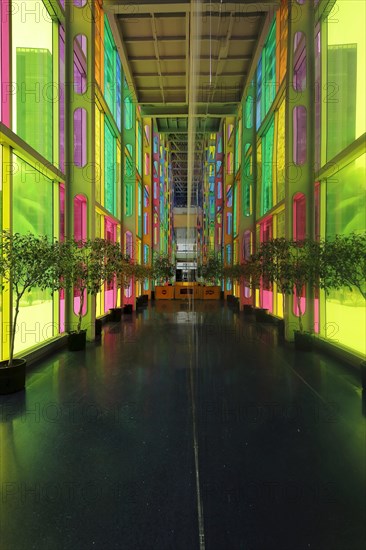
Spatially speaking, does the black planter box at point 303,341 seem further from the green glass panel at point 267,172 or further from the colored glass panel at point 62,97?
the colored glass panel at point 62,97

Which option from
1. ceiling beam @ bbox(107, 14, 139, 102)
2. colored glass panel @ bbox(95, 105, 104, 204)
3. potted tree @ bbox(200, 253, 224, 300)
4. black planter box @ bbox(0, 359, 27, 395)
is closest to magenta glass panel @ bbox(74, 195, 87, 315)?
colored glass panel @ bbox(95, 105, 104, 204)

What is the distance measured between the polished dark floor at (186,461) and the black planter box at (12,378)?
5.8 inches

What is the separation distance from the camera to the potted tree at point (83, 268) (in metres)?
4.20

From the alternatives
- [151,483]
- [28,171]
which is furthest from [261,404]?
[28,171]

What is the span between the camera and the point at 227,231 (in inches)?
555

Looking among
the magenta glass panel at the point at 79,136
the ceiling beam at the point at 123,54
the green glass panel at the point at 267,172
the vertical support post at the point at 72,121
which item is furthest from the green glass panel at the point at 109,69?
the green glass panel at the point at 267,172

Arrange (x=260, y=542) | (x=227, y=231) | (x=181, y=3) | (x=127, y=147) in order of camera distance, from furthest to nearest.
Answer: (x=227, y=231)
(x=127, y=147)
(x=181, y=3)
(x=260, y=542)

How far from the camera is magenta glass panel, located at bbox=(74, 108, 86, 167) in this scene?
17.6 ft

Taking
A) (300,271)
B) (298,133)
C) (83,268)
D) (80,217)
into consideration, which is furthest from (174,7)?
(300,271)

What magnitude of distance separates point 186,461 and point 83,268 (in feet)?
11.6

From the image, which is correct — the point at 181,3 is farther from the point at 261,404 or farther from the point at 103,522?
the point at 103,522

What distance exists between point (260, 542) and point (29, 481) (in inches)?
48.0

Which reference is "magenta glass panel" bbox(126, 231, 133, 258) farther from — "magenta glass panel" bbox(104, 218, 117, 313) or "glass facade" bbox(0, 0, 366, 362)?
"magenta glass panel" bbox(104, 218, 117, 313)

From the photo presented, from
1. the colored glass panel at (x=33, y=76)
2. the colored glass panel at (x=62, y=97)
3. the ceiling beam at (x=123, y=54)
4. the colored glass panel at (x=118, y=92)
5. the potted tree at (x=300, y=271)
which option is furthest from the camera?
the colored glass panel at (x=118, y=92)
